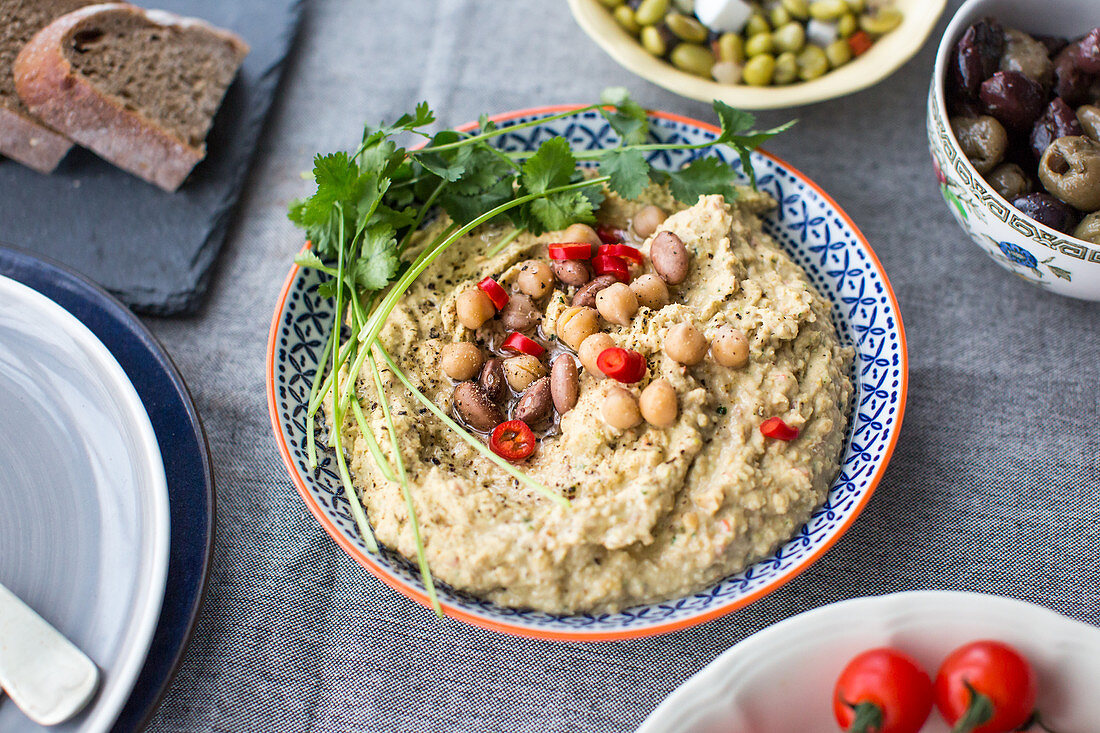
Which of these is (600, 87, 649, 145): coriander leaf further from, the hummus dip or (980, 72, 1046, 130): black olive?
(980, 72, 1046, 130): black olive

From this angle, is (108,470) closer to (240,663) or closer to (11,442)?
(11,442)

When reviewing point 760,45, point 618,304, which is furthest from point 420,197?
point 760,45

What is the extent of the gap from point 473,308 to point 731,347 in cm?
75

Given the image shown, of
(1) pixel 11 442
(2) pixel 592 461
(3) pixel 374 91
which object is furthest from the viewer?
(3) pixel 374 91

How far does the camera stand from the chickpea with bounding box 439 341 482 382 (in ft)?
7.50

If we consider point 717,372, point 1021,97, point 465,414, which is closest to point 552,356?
point 465,414

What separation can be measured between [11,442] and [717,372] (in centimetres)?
217

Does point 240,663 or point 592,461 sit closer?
point 592,461

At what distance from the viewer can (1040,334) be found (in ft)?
9.18

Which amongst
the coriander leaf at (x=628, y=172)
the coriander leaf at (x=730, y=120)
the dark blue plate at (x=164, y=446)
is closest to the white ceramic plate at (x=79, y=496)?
the dark blue plate at (x=164, y=446)

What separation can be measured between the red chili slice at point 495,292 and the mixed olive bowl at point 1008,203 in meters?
1.50

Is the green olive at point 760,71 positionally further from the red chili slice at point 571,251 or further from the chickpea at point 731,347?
the chickpea at point 731,347

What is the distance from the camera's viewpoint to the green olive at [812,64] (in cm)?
305

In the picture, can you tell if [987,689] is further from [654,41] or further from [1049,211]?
[654,41]
